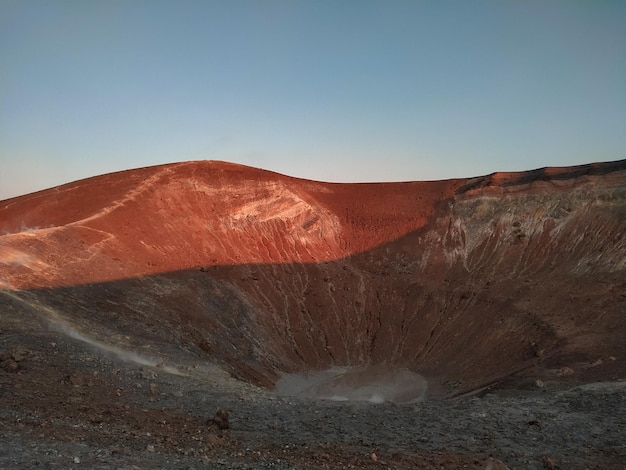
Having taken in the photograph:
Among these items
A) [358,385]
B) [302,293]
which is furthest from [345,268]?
[358,385]

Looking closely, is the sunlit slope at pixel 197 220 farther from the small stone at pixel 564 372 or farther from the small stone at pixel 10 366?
the small stone at pixel 564 372

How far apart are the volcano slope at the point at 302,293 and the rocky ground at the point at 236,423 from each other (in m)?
0.09

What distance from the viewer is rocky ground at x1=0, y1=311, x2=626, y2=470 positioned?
8.95m

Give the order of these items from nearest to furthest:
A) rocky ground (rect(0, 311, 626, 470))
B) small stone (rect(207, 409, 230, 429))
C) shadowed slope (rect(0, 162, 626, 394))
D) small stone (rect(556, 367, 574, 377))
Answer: rocky ground (rect(0, 311, 626, 470))
small stone (rect(207, 409, 230, 429))
small stone (rect(556, 367, 574, 377))
shadowed slope (rect(0, 162, 626, 394))

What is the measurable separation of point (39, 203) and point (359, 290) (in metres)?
26.3

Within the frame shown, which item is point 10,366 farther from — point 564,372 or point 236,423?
point 564,372

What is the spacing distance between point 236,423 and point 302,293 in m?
22.3

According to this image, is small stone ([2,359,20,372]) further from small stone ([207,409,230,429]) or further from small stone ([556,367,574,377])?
small stone ([556,367,574,377])

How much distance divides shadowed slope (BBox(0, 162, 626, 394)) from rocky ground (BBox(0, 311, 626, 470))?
5180 mm

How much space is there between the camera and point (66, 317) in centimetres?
1911

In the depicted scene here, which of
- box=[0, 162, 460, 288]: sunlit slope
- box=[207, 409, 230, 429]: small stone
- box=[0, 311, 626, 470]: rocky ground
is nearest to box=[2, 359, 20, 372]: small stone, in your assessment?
box=[0, 311, 626, 470]: rocky ground

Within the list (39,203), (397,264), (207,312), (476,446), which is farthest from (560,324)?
(39,203)

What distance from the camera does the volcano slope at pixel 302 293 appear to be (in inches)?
496

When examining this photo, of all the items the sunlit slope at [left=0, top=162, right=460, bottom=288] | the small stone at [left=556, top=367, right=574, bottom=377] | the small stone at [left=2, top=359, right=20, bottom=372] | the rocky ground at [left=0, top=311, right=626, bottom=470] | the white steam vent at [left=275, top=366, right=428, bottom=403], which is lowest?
the white steam vent at [left=275, top=366, right=428, bottom=403]
